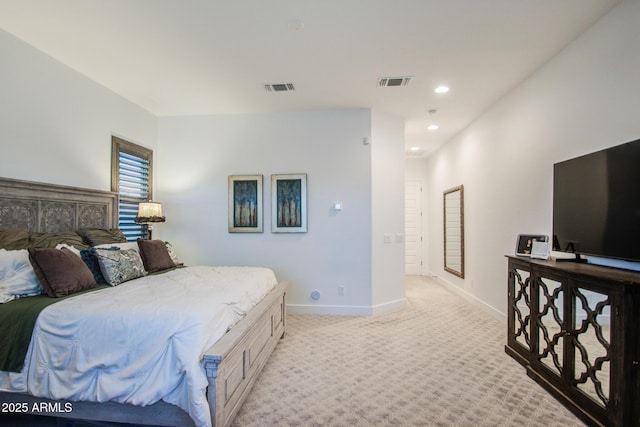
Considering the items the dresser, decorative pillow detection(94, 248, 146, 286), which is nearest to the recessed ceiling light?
decorative pillow detection(94, 248, 146, 286)

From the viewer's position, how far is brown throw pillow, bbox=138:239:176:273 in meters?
3.26

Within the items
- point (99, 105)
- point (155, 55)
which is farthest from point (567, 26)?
point (99, 105)

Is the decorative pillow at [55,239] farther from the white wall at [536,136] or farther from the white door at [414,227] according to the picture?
the white door at [414,227]

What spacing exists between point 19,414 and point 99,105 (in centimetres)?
311

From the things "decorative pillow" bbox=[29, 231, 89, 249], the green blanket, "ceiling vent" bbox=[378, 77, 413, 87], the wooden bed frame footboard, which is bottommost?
the wooden bed frame footboard

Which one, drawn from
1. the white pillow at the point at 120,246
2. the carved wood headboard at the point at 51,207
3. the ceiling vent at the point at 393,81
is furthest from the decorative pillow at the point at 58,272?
the ceiling vent at the point at 393,81

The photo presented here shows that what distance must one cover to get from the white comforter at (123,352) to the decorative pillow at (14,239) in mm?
950

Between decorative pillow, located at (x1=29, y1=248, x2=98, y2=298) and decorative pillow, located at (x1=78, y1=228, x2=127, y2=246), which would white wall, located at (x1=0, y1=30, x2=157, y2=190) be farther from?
decorative pillow, located at (x1=29, y1=248, x2=98, y2=298)

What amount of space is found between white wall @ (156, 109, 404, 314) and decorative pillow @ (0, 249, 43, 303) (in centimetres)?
237

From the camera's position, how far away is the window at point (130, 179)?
388 centimetres

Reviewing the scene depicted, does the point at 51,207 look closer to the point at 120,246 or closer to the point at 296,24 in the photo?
the point at 120,246

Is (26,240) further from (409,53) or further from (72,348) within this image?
(409,53)

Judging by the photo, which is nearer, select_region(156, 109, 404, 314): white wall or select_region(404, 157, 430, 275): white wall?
select_region(156, 109, 404, 314): white wall

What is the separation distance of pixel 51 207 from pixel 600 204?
15.4 feet
